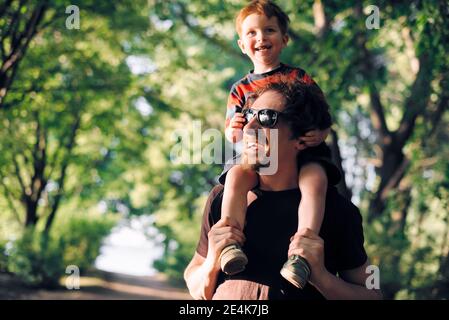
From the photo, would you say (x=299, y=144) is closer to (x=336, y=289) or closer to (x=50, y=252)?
(x=336, y=289)

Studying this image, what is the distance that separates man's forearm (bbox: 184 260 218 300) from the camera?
7.34 feet

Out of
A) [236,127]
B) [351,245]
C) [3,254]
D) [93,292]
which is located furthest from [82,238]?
[351,245]

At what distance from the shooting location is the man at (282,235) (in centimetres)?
211

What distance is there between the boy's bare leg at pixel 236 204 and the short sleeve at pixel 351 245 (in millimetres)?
409

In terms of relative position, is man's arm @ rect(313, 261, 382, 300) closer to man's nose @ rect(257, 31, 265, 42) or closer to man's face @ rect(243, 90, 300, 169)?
man's face @ rect(243, 90, 300, 169)

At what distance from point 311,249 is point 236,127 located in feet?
3.01

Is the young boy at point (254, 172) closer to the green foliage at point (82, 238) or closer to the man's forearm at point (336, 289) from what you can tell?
the man's forearm at point (336, 289)

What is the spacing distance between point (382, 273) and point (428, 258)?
0.92 metres

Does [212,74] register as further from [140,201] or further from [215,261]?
[215,261]

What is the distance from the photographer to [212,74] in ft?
61.0

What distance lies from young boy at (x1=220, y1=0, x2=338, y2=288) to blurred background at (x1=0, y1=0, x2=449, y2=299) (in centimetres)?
300

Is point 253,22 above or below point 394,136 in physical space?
below
